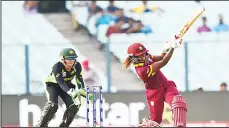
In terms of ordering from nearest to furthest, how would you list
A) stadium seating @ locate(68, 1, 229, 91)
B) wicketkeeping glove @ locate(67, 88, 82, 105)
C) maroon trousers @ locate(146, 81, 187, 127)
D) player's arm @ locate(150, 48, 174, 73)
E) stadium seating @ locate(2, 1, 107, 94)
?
player's arm @ locate(150, 48, 174, 73), maroon trousers @ locate(146, 81, 187, 127), wicketkeeping glove @ locate(67, 88, 82, 105), stadium seating @ locate(68, 1, 229, 91), stadium seating @ locate(2, 1, 107, 94)

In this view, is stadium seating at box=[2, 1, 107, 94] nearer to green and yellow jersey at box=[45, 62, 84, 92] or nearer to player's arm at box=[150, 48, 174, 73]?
green and yellow jersey at box=[45, 62, 84, 92]

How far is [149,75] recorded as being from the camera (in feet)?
41.7

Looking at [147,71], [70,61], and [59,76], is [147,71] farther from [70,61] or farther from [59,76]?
[59,76]

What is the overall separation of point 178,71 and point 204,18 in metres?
2.37

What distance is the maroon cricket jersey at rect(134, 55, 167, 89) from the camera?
1264cm

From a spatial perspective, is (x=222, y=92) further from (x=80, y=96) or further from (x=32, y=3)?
(x=32, y=3)

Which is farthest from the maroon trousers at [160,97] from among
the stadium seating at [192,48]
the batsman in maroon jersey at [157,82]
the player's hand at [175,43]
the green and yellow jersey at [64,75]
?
the stadium seating at [192,48]

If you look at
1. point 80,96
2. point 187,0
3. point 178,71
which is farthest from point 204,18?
point 80,96

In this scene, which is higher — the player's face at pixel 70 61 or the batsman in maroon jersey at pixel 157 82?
the player's face at pixel 70 61

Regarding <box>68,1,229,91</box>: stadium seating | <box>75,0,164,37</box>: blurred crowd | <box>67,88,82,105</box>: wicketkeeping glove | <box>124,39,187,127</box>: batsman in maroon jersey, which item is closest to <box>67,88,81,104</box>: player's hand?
<box>67,88,82,105</box>: wicketkeeping glove

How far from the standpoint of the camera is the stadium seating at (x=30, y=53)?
19.9 m

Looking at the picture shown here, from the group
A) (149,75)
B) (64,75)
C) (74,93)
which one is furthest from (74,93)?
(149,75)

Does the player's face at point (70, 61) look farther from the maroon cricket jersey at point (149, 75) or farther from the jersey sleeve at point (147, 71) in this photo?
the jersey sleeve at point (147, 71)

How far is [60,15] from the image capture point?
75.2ft
